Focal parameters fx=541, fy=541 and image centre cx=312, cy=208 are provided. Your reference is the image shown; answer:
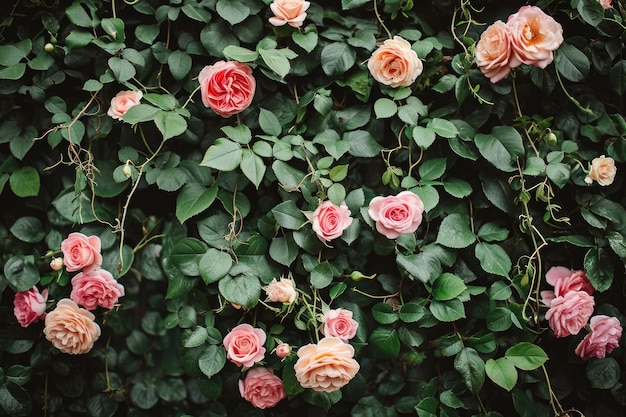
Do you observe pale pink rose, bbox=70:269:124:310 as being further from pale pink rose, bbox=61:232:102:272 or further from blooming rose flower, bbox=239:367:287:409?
blooming rose flower, bbox=239:367:287:409

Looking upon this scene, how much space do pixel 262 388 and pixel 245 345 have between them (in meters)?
0.12

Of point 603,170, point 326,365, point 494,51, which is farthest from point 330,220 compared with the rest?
point 603,170

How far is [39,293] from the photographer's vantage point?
1299 mm

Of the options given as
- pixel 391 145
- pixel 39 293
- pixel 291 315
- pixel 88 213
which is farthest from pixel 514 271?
pixel 39 293

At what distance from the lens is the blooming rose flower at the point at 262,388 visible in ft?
3.94

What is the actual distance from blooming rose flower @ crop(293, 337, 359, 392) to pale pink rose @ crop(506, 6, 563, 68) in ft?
2.36

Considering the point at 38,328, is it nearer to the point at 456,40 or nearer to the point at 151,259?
the point at 151,259

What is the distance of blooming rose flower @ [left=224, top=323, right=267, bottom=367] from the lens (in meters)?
1.15

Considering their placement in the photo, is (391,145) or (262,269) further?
(391,145)

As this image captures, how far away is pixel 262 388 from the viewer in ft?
3.95

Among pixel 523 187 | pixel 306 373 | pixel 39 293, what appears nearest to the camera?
pixel 306 373

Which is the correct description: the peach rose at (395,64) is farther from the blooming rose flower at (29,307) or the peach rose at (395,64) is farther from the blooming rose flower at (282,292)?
the blooming rose flower at (29,307)

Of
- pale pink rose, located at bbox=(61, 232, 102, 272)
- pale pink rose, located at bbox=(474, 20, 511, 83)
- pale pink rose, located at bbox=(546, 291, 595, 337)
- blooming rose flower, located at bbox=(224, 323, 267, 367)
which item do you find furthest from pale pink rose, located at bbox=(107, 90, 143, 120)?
pale pink rose, located at bbox=(546, 291, 595, 337)

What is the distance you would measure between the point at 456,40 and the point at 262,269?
708 mm
